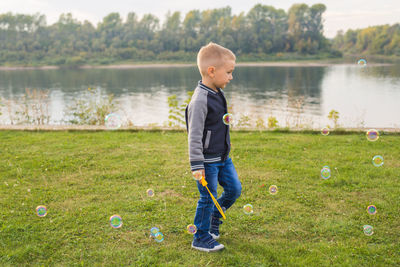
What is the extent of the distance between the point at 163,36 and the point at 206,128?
10456 cm

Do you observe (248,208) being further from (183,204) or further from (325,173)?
(325,173)

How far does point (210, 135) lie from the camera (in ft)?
12.2

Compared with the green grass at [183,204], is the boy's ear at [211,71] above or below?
above

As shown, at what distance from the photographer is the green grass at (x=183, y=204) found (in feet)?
12.5

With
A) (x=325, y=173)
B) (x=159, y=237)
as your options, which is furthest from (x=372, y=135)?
(x=159, y=237)

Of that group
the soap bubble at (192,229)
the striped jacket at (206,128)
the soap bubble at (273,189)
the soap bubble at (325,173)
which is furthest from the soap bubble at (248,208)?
the soap bubble at (325,173)

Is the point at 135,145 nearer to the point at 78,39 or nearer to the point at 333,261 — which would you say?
the point at 333,261

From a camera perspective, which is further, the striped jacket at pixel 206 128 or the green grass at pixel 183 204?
the green grass at pixel 183 204

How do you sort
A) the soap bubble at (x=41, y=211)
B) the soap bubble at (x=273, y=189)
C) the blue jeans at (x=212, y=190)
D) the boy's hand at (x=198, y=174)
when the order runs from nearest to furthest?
the boy's hand at (x=198, y=174) < the blue jeans at (x=212, y=190) < the soap bubble at (x=41, y=211) < the soap bubble at (x=273, y=189)

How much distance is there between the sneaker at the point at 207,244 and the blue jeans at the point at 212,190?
56 millimetres

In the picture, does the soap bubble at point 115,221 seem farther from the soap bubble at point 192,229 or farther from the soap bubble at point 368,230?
the soap bubble at point 368,230

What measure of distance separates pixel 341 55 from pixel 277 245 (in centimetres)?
9810

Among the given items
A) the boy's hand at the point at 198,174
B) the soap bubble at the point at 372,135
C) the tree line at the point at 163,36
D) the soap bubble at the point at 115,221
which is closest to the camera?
the boy's hand at the point at 198,174

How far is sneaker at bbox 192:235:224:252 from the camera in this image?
3.84 m
